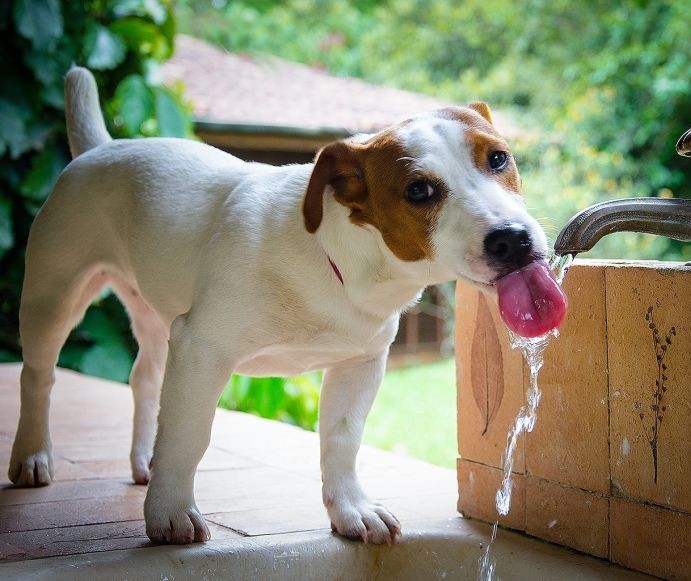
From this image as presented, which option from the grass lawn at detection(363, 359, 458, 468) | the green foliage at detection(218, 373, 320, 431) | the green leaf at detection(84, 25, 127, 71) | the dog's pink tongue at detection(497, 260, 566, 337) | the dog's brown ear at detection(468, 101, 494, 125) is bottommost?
the grass lawn at detection(363, 359, 458, 468)

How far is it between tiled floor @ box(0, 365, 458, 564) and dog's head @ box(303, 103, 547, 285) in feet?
2.37

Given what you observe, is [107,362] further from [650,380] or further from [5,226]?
[650,380]

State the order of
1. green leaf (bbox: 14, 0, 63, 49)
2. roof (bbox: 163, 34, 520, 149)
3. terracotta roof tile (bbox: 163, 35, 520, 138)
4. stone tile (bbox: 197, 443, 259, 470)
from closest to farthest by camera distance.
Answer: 1. stone tile (bbox: 197, 443, 259, 470)
2. green leaf (bbox: 14, 0, 63, 49)
3. roof (bbox: 163, 34, 520, 149)
4. terracotta roof tile (bbox: 163, 35, 520, 138)

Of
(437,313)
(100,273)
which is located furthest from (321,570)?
(437,313)

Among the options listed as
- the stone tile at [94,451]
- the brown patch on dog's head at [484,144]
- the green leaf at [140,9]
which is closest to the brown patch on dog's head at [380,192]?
the brown patch on dog's head at [484,144]

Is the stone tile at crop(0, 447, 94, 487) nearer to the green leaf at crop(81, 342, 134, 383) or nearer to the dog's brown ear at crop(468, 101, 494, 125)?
the dog's brown ear at crop(468, 101, 494, 125)

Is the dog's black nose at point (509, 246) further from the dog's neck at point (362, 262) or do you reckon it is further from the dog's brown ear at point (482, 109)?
the dog's brown ear at point (482, 109)

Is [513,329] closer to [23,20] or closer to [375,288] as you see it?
[375,288]

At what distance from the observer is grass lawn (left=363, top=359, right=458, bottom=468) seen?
6469 mm

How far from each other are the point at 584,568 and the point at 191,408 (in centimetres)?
86

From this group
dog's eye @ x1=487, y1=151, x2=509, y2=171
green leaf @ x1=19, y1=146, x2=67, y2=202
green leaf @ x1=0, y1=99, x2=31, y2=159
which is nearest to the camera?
dog's eye @ x1=487, y1=151, x2=509, y2=171

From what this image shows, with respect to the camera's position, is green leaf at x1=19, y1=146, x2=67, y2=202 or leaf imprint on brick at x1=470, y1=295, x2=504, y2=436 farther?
green leaf at x1=19, y1=146, x2=67, y2=202

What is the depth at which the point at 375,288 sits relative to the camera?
213 centimetres

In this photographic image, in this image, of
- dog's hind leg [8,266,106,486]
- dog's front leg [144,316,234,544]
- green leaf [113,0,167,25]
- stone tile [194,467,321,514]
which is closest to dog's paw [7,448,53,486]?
dog's hind leg [8,266,106,486]
